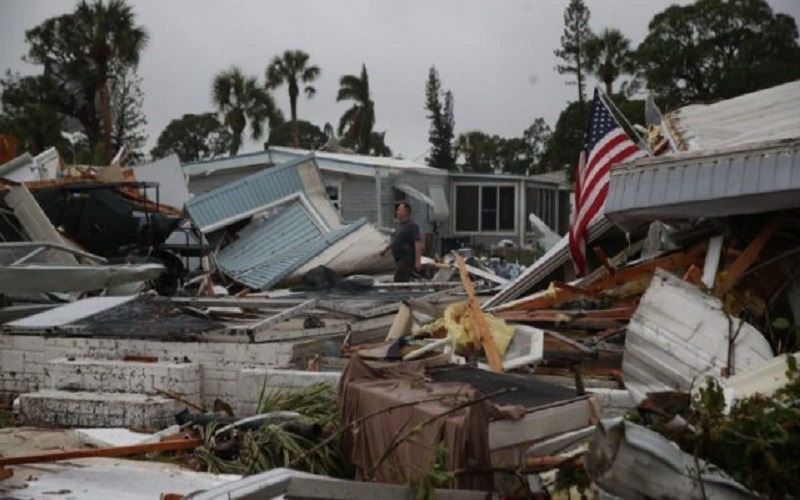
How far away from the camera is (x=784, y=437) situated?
12.3 ft

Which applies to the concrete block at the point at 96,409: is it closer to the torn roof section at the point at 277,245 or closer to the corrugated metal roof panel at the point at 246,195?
the torn roof section at the point at 277,245

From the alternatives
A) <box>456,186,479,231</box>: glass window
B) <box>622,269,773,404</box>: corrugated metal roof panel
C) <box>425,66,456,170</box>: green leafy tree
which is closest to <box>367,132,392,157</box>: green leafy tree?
<box>425,66,456,170</box>: green leafy tree

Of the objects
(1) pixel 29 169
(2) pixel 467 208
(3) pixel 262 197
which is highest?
(1) pixel 29 169

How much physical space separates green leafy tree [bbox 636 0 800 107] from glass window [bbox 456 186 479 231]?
15.6 meters

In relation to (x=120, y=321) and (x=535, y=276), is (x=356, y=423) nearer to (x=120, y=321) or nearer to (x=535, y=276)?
(x=535, y=276)

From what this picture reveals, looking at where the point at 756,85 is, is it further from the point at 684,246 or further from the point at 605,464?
the point at 605,464

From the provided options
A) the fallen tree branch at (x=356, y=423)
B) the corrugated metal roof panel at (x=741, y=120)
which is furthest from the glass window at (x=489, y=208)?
the fallen tree branch at (x=356, y=423)

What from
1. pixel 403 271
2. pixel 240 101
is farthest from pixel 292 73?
pixel 403 271

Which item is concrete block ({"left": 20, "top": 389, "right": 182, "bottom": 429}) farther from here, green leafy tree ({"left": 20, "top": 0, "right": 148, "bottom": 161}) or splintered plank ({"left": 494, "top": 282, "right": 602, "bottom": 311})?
green leafy tree ({"left": 20, "top": 0, "right": 148, "bottom": 161})

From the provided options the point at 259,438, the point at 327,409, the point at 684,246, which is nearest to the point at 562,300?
the point at 684,246

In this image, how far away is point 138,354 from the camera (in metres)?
8.27

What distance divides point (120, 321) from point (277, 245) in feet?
25.9

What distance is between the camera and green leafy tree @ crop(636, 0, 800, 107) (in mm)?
42250

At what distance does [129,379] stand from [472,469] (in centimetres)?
423
